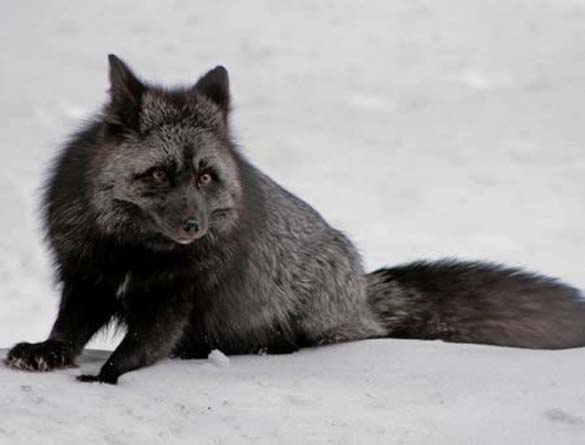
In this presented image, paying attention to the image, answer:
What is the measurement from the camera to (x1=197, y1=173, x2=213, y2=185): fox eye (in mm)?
6320

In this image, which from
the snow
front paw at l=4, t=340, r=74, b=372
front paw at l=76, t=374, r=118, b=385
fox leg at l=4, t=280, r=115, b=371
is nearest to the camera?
the snow

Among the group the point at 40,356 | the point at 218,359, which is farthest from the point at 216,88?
the point at 40,356

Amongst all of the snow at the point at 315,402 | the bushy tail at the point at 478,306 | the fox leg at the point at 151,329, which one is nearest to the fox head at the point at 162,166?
the fox leg at the point at 151,329

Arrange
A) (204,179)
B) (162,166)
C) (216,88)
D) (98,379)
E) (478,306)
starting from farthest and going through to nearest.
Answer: (478,306)
(216,88)
(204,179)
(162,166)
(98,379)

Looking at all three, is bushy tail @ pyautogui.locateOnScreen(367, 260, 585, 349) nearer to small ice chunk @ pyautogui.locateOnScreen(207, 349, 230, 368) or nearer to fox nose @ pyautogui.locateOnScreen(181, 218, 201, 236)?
small ice chunk @ pyautogui.locateOnScreen(207, 349, 230, 368)

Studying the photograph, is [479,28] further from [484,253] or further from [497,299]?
[497,299]

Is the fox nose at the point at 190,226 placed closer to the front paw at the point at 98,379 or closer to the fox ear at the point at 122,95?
the fox ear at the point at 122,95

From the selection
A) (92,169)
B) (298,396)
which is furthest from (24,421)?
(92,169)

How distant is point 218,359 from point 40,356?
983mm

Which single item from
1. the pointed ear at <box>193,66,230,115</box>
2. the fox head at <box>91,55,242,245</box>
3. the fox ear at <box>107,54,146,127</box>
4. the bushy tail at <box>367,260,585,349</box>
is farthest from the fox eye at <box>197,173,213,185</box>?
the bushy tail at <box>367,260,585,349</box>

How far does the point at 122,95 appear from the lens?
21.3ft

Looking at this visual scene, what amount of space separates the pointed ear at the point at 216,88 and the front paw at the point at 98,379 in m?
1.61

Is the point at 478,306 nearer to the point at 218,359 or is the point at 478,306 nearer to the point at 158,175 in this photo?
the point at 218,359

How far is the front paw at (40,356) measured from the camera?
6.18m
